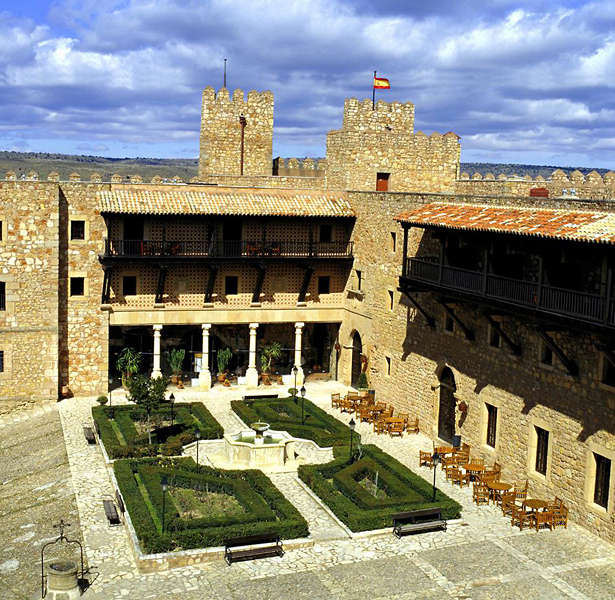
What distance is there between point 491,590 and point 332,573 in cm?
358

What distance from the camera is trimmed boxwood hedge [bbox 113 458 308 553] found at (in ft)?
68.9

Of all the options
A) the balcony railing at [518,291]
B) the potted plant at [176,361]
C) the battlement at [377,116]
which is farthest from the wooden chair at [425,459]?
the battlement at [377,116]

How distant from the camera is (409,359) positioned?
107 feet

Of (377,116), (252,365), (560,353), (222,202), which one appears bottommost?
(252,365)

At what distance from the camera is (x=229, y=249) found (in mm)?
36500

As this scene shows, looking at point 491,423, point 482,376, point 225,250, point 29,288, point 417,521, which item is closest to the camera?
point 417,521

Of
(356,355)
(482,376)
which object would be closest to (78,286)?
(356,355)

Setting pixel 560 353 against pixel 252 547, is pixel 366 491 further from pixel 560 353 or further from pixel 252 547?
pixel 560 353

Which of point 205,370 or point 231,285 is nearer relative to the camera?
point 205,370

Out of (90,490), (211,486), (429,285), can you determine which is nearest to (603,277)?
(429,285)

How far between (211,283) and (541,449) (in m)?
16.5

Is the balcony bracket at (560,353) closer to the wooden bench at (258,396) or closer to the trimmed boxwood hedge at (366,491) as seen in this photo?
the trimmed boxwood hedge at (366,491)

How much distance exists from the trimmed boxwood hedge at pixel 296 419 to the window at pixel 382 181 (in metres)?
10.8

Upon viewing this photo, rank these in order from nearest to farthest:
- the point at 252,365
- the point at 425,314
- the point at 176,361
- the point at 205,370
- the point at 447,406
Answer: the point at 447,406, the point at 425,314, the point at 205,370, the point at 176,361, the point at 252,365
